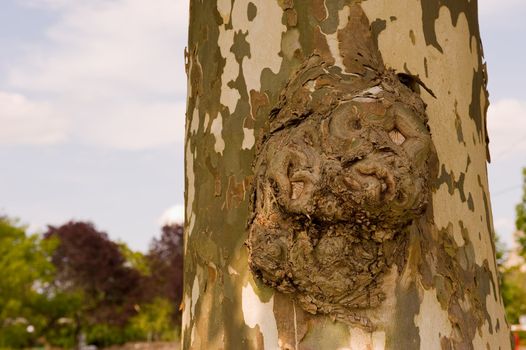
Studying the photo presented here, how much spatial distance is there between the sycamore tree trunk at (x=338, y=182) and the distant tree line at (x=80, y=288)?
31482mm

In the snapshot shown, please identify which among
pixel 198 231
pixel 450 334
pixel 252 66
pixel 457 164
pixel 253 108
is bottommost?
pixel 450 334

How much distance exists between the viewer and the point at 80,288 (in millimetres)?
37594

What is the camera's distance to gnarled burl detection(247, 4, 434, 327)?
63.7 inches

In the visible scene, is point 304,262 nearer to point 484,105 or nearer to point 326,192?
point 326,192

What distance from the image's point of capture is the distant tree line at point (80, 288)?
33.3 m

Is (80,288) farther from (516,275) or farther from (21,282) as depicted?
(516,275)

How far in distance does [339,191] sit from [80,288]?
38022 millimetres

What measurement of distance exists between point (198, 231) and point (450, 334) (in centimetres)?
76

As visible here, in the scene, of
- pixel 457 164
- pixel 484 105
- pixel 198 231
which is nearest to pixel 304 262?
pixel 198 231

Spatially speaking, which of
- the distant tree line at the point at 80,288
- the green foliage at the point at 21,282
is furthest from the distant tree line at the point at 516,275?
the green foliage at the point at 21,282

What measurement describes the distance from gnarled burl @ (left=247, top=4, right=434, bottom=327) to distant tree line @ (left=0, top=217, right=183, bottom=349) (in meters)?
31.7

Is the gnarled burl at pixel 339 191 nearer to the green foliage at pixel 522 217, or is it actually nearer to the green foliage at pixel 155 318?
the green foliage at pixel 522 217

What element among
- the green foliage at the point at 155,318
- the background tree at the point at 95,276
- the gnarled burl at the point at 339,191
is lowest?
the gnarled burl at the point at 339,191

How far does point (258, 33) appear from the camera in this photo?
189 centimetres
